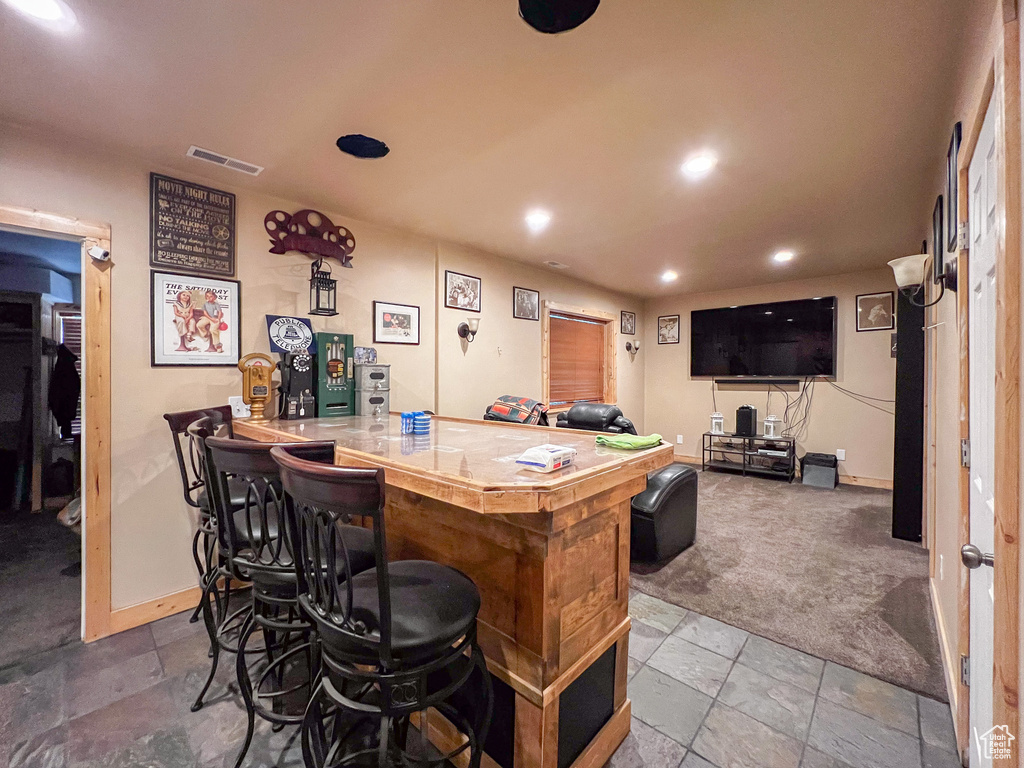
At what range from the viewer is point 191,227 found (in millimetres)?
2477

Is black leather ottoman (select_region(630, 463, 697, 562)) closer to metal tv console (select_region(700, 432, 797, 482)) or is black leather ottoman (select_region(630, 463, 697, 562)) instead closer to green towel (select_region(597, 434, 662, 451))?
green towel (select_region(597, 434, 662, 451))

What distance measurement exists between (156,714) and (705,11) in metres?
3.21

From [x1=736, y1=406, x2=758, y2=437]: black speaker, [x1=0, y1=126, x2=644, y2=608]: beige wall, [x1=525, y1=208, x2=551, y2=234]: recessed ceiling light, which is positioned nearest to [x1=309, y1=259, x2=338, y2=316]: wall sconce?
[x1=0, y1=126, x2=644, y2=608]: beige wall

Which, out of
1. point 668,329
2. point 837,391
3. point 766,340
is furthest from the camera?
point 668,329

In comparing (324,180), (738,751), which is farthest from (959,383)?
(324,180)

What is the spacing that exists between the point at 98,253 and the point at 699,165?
3224 mm

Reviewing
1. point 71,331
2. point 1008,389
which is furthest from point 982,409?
point 71,331

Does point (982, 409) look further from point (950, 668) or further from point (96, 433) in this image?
point (96, 433)

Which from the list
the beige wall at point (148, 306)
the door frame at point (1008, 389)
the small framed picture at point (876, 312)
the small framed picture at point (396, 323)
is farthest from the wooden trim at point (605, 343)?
the door frame at point (1008, 389)

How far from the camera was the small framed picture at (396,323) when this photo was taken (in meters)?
3.37

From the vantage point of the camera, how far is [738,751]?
1482 millimetres

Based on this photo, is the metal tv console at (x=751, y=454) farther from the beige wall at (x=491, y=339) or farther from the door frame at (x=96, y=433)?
the door frame at (x=96, y=433)

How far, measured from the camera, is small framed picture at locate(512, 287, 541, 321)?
461 centimetres

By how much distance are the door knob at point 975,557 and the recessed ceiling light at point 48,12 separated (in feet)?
10.0
